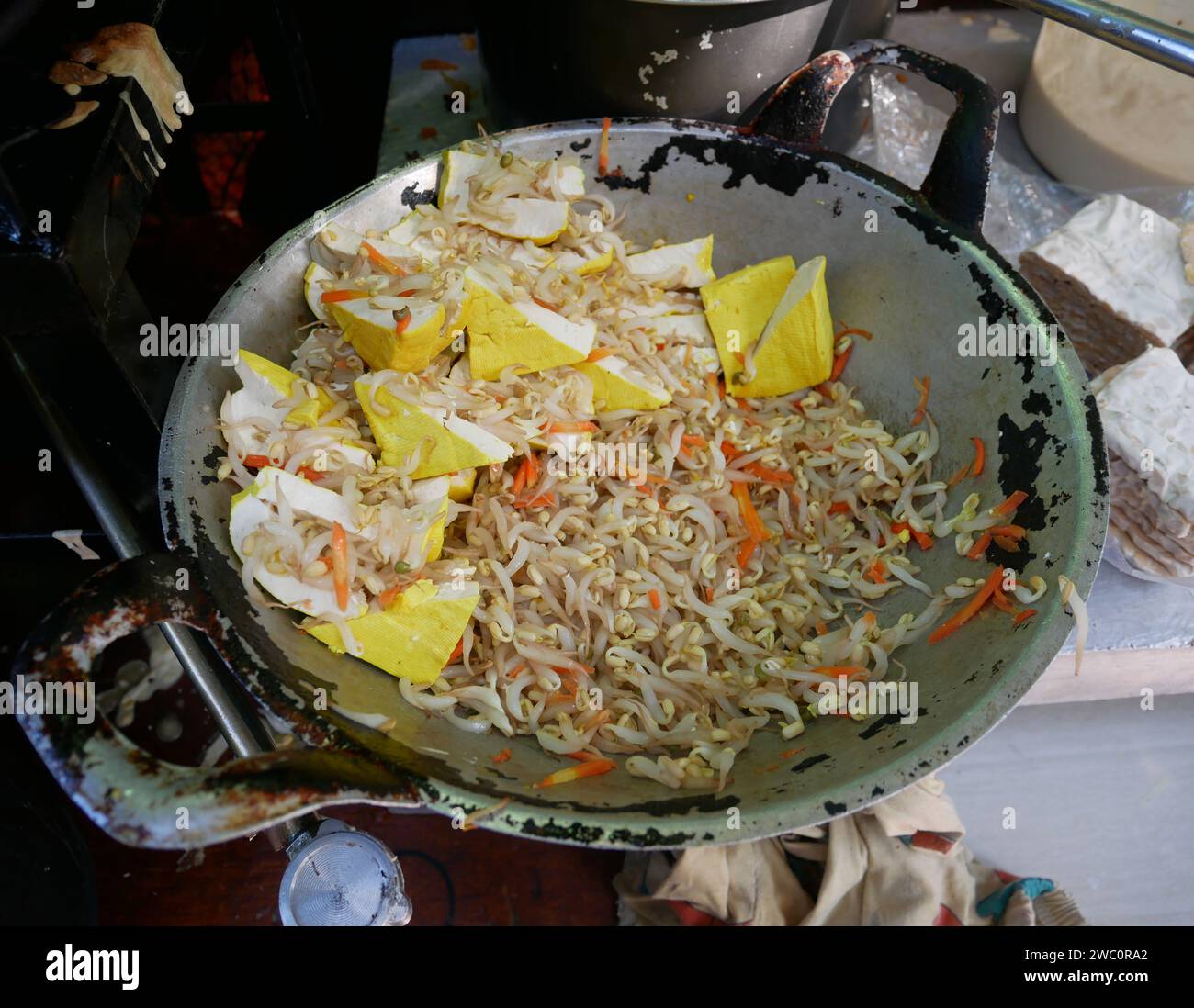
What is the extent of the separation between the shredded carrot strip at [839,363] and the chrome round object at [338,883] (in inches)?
54.6

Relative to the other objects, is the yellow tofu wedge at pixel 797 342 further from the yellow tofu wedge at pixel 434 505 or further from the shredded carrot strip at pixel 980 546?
the yellow tofu wedge at pixel 434 505

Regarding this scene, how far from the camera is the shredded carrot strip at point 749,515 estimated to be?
5.80ft

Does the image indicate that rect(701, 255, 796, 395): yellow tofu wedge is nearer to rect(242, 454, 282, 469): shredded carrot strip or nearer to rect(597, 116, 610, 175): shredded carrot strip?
rect(597, 116, 610, 175): shredded carrot strip

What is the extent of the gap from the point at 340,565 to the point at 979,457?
123cm

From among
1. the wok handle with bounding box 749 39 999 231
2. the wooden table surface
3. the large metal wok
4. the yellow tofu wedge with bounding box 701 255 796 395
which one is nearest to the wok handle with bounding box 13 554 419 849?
the large metal wok

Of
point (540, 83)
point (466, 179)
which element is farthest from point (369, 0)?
point (466, 179)

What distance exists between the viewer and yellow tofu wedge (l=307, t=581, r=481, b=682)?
4.84 ft

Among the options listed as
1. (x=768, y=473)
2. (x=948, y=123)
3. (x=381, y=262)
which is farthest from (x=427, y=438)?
(x=948, y=123)

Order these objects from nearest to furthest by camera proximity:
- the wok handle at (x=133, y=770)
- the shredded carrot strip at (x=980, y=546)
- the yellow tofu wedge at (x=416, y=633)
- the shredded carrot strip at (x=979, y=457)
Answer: the wok handle at (x=133, y=770)
the yellow tofu wedge at (x=416, y=633)
the shredded carrot strip at (x=980, y=546)
the shredded carrot strip at (x=979, y=457)

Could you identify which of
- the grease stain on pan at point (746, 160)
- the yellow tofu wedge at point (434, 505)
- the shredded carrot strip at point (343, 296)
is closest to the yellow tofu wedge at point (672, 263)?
the grease stain on pan at point (746, 160)

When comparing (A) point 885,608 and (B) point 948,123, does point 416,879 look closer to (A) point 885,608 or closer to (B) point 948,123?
(A) point 885,608

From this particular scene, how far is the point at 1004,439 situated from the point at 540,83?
1379 millimetres
